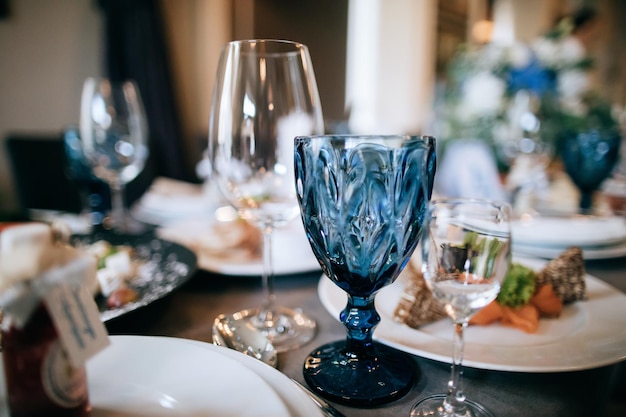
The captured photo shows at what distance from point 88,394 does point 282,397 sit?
13cm

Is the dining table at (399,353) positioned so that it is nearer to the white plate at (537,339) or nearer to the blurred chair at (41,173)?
the white plate at (537,339)

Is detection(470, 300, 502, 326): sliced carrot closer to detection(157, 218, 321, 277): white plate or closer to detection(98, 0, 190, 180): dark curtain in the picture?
detection(157, 218, 321, 277): white plate

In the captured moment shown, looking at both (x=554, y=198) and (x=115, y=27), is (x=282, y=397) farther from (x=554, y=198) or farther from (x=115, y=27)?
(x=115, y=27)

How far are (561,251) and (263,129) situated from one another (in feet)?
1.80

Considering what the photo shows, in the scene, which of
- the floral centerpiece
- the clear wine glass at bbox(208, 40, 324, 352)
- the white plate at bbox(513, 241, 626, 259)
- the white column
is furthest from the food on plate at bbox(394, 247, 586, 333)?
the white column

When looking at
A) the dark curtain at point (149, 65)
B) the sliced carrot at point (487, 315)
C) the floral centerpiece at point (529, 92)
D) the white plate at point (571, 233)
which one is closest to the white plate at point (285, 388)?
the sliced carrot at point (487, 315)

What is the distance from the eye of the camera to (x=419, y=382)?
39 centimetres

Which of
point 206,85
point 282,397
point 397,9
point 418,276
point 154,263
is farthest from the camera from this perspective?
point 397,9

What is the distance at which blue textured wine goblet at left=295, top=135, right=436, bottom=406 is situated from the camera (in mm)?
367

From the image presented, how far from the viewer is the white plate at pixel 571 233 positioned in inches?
29.0

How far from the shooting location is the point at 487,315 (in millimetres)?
474

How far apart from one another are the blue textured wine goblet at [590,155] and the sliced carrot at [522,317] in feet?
1.92

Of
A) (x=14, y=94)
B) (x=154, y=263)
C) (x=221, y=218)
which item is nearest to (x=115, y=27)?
(x=14, y=94)

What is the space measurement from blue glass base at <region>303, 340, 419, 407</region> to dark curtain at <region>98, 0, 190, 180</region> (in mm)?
2243
